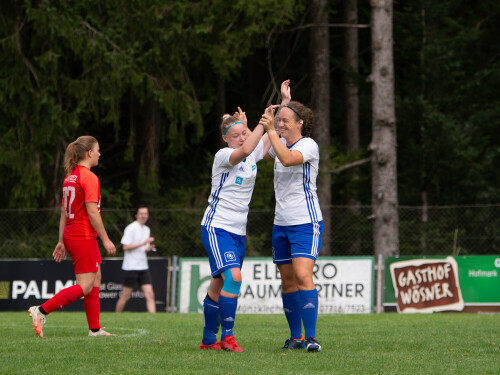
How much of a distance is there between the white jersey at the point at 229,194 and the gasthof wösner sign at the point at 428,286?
8932 millimetres

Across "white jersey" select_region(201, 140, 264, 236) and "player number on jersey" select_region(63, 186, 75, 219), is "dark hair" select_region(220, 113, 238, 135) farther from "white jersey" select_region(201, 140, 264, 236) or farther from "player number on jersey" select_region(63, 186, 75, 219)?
"player number on jersey" select_region(63, 186, 75, 219)

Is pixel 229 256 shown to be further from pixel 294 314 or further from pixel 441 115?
pixel 441 115

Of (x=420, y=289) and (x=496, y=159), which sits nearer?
(x=420, y=289)

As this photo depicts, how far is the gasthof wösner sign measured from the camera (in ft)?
49.6

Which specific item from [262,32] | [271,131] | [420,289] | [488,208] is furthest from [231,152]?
[262,32]

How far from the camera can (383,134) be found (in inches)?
736

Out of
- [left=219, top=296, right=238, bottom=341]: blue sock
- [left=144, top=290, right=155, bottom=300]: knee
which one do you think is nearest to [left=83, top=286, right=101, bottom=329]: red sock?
[left=219, top=296, right=238, bottom=341]: blue sock

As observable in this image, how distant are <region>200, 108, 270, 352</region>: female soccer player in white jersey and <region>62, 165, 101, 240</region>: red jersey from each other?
1.60 meters

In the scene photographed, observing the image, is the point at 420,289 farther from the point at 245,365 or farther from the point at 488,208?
the point at 245,365

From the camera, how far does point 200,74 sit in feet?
78.6

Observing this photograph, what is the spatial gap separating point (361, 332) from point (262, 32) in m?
13.4

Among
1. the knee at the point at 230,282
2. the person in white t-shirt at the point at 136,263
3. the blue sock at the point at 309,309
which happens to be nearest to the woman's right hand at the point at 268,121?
the knee at the point at 230,282

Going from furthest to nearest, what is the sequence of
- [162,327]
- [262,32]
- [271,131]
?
[262,32] < [162,327] < [271,131]

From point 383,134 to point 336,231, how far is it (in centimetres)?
263
